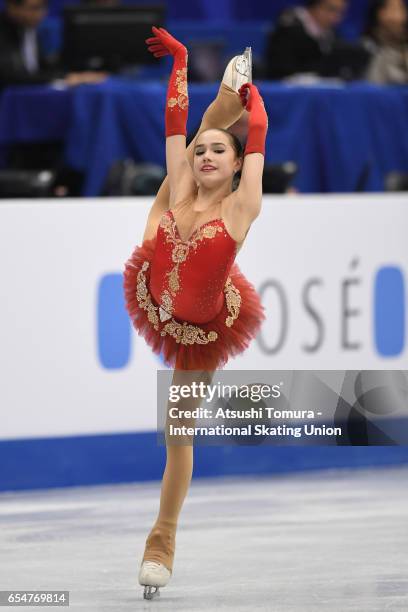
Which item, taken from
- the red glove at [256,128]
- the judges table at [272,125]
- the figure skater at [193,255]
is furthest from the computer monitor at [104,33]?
the red glove at [256,128]

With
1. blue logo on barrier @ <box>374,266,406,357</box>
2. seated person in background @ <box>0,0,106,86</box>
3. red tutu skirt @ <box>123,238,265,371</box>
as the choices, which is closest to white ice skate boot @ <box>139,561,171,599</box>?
red tutu skirt @ <box>123,238,265,371</box>

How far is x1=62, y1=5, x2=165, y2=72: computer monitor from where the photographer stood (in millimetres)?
7281

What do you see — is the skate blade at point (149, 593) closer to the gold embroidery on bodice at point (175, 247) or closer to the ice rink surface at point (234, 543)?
the ice rink surface at point (234, 543)

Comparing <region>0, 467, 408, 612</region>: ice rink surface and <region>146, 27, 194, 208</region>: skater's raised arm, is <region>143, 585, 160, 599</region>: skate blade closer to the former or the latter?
<region>0, 467, 408, 612</region>: ice rink surface

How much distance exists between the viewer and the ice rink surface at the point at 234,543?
3693mm

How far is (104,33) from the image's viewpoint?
734cm

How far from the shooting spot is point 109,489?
17.4 feet

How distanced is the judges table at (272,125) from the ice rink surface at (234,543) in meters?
1.95

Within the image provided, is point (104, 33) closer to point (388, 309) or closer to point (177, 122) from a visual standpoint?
point (388, 309)

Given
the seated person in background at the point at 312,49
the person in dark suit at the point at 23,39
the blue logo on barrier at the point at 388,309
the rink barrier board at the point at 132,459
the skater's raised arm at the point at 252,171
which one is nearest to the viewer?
the skater's raised arm at the point at 252,171

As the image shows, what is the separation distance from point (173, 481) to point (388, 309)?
219 centimetres

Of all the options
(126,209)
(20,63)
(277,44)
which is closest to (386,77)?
(277,44)

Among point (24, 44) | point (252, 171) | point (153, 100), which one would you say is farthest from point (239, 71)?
point (24, 44)

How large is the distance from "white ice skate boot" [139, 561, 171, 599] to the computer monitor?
413cm
